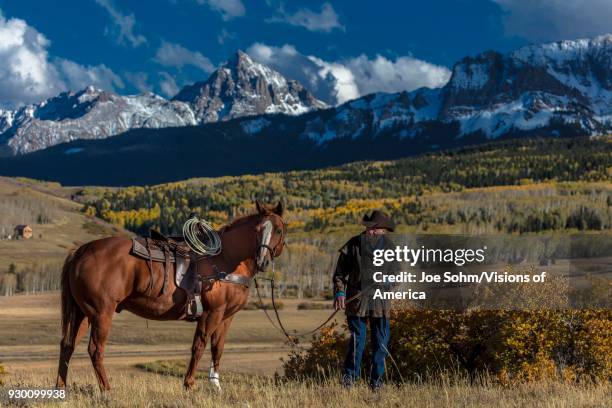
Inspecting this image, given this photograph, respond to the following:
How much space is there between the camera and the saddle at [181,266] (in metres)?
13.1

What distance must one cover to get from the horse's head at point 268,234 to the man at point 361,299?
1257 mm

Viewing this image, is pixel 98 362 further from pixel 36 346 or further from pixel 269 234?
pixel 36 346

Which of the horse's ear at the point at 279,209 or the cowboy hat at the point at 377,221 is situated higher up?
the horse's ear at the point at 279,209

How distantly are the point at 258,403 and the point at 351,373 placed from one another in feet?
9.63

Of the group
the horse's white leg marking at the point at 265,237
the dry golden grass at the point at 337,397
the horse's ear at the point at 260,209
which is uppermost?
the horse's ear at the point at 260,209

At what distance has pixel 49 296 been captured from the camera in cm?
14100

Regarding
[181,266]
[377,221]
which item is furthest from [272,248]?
[377,221]

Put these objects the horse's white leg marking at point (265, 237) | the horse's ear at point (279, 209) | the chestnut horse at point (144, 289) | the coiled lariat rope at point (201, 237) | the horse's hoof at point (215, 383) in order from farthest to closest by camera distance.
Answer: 1. the horse's ear at point (279, 209)
2. the coiled lariat rope at point (201, 237)
3. the horse's white leg marking at point (265, 237)
4. the horse's hoof at point (215, 383)
5. the chestnut horse at point (144, 289)

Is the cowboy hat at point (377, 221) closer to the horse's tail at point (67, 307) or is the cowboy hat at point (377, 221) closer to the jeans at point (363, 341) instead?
the jeans at point (363, 341)

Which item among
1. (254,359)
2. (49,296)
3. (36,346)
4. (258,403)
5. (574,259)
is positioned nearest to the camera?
(258,403)

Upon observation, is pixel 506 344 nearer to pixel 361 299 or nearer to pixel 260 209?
pixel 361 299

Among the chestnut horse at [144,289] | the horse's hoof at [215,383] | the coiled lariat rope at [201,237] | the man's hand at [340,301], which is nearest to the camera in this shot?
the chestnut horse at [144,289]

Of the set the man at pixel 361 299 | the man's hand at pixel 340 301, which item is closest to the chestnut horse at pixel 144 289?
the man at pixel 361 299

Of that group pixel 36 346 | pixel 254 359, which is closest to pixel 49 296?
pixel 36 346
